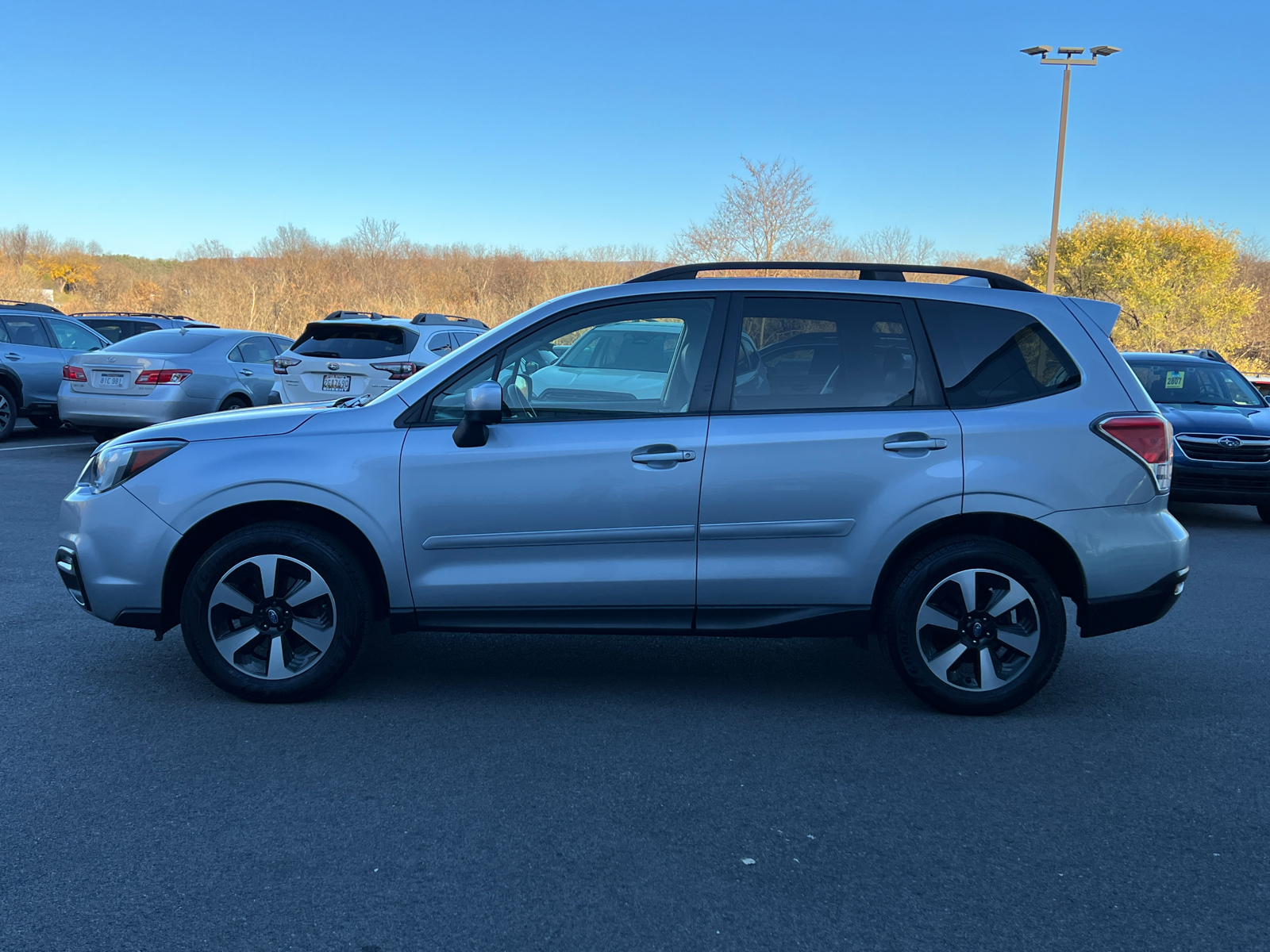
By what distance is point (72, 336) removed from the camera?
16.0 meters

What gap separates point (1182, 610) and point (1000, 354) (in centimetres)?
304

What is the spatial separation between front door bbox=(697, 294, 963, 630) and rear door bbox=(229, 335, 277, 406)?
11.2 metres

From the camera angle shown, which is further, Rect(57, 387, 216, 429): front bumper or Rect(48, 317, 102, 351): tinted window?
Rect(48, 317, 102, 351): tinted window

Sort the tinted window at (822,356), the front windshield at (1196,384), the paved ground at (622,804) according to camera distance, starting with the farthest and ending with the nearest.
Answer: the front windshield at (1196,384) < the tinted window at (822,356) < the paved ground at (622,804)

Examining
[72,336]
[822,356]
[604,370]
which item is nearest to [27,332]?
[72,336]

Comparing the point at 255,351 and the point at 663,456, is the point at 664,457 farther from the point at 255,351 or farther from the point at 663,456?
the point at 255,351

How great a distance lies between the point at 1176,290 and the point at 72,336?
3795cm

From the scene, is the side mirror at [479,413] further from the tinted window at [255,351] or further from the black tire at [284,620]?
the tinted window at [255,351]

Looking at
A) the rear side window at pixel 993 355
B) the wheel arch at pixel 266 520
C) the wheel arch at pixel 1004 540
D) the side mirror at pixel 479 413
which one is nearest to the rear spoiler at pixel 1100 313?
the rear side window at pixel 993 355

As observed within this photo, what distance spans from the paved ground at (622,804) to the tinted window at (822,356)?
133cm

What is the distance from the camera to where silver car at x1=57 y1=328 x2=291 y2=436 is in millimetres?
13422

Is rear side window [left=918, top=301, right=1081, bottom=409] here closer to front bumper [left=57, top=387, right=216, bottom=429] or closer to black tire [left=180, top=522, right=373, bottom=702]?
black tire [left=180, top=522, right=373, bottom=702]

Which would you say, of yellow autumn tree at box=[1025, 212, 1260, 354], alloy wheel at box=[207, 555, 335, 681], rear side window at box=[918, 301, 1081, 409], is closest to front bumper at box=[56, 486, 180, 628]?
alloy wheel at box=[207, 555, 335, 681]

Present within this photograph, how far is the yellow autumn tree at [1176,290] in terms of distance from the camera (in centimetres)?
4081
